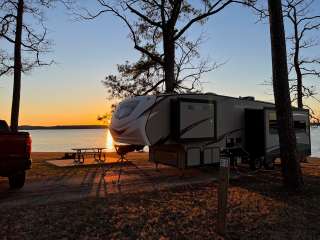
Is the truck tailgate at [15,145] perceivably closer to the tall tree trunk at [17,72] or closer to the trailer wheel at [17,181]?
the trailer wheel at [17,181]

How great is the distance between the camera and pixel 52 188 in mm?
10914

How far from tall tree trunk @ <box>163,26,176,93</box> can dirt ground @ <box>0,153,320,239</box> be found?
28.5ft

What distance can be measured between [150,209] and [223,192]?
7.13ft

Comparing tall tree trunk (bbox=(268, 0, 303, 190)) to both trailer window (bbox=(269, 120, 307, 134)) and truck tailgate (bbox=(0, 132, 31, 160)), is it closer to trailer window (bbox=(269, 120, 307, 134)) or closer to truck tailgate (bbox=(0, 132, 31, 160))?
trailer window (bbox=(269, 120, 307, 134))

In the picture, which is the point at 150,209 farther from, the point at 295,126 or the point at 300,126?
the point at 300,126

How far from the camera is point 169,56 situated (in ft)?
68.3

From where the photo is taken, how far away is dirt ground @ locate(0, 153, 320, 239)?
662 centimetres

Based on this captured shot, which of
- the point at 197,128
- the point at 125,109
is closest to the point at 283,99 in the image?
the point at 197,128

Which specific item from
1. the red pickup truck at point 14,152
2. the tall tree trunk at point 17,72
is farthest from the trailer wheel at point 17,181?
the tall tree trunk at point 17,72

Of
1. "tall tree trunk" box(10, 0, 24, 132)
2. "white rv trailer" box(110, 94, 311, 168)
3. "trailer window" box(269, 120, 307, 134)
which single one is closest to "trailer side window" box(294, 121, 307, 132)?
"trailer window" box(269, 120, 307, 134)

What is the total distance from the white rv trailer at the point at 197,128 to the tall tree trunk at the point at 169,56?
5834mm

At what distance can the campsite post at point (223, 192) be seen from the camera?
641cm

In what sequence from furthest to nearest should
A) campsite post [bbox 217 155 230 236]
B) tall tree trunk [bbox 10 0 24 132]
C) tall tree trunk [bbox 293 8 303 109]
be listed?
tall tree trunk [bbox 293 8 303 109]
tall tree trunk [bbox 10 0 24 132]
campsite post [bbox 217 155 230 236]

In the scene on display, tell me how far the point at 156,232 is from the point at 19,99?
41.3 feet
